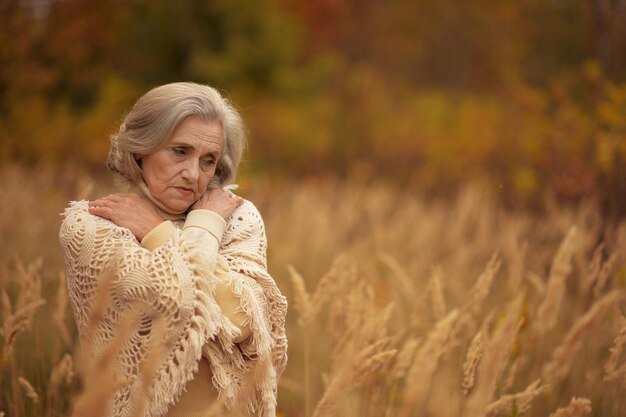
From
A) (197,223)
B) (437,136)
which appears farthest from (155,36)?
(197,223)

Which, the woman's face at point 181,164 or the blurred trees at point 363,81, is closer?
the woman's face at point 181,164

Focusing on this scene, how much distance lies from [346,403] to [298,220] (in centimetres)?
302

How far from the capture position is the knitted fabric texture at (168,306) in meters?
1.67

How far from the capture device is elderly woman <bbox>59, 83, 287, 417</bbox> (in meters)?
1.69

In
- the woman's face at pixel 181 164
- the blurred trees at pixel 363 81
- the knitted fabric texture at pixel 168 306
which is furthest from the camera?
the blurred trees at pixel 363 81

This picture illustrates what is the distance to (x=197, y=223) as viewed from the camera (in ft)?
6.11

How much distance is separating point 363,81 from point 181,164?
12.5 metres

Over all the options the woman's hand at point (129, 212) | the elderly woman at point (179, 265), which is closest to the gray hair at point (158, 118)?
the elderly woman at point (179, 265)

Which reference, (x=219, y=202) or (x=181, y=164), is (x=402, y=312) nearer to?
(x=219, y=202)

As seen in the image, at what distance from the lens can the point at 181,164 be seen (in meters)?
1.92

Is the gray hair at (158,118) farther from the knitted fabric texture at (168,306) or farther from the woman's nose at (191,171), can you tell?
the knitted fabric texture at (168,306)

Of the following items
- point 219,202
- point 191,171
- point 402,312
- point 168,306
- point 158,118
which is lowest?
point 402,312

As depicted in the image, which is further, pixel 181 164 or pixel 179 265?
pixel 181 164

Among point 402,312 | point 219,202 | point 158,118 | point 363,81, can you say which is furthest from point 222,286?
point 363,81
